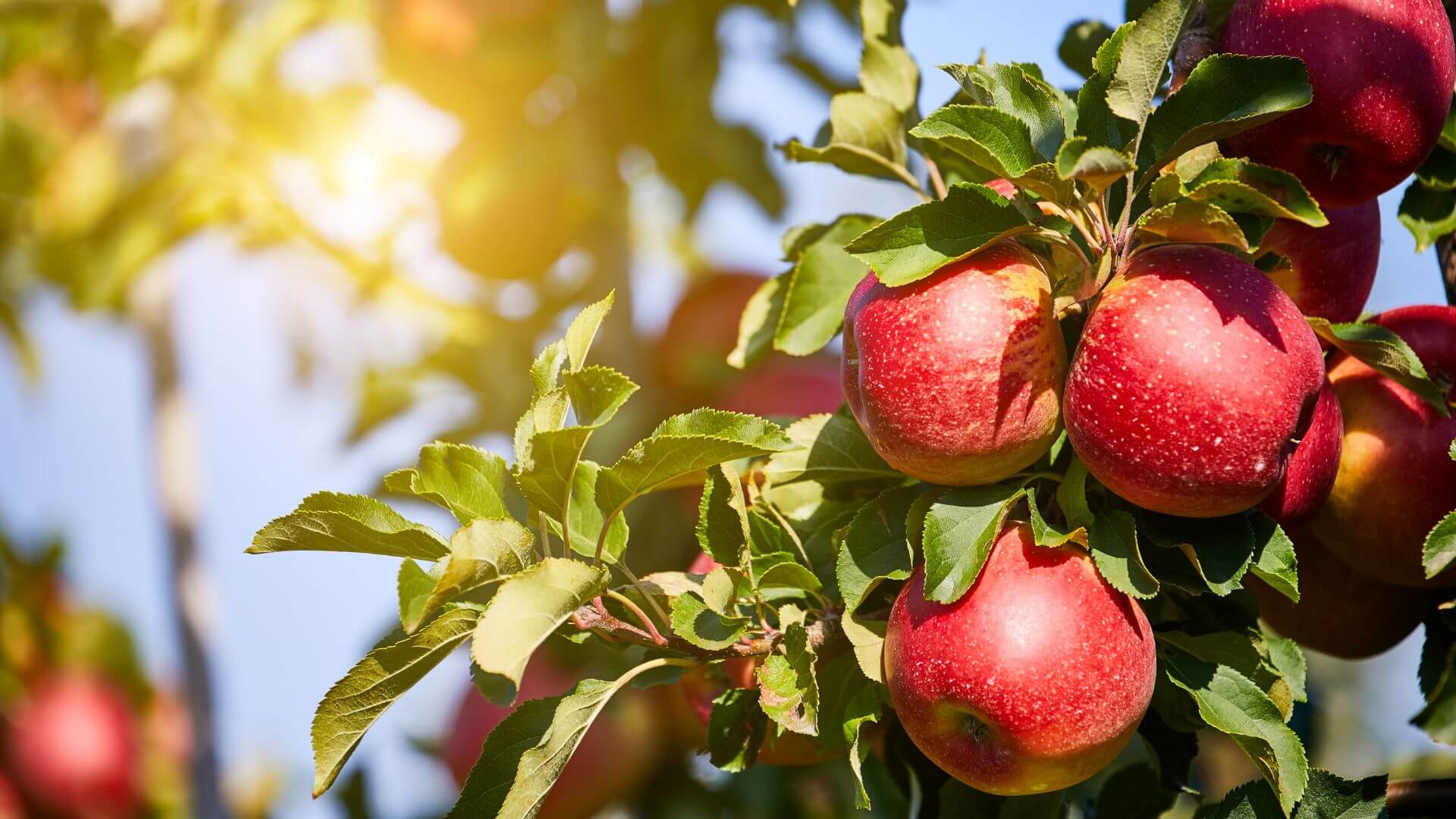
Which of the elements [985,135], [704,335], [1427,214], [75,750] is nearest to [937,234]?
[985,135]

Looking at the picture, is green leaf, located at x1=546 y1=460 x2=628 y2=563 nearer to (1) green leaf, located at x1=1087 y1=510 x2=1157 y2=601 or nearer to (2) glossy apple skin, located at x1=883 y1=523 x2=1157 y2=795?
(2) glossy apple skin, located at x1=883 y1=523 x2=1157 y2=795

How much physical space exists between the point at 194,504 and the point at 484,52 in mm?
876

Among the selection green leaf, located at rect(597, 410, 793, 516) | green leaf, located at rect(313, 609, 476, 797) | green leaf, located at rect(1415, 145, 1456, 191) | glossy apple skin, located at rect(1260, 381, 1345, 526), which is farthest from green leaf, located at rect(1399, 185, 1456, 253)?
green leaf, located at rect(313, 609, 476, 797)

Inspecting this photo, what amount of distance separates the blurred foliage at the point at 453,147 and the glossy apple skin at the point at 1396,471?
3.43 ft

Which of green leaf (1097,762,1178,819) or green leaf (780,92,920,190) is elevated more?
green leaf (780,92,920,190)

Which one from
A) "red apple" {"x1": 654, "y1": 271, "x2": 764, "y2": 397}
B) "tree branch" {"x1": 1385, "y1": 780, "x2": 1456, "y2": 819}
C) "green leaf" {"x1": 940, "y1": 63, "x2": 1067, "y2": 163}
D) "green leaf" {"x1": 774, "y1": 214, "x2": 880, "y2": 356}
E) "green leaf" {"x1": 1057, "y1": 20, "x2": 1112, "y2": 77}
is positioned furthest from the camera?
"red apple" {"x1": 654, "y1": 271, "x2": 764, "y2": 397}

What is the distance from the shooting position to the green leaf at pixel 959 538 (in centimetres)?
74

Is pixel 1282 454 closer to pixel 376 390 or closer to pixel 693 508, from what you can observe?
pixel 693 508

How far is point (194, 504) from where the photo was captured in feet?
6.08

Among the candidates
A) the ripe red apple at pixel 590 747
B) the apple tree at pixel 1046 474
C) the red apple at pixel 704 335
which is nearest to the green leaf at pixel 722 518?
the apple tree at pixel 1046 474

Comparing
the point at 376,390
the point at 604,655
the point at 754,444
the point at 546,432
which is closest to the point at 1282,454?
the point at 754,444

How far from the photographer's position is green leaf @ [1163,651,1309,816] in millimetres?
753

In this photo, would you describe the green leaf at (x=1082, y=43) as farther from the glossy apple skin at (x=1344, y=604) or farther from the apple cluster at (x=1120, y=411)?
the glossy apple skin at (x=1344, y=604)

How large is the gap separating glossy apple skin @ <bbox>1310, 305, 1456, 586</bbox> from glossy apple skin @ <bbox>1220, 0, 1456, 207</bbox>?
145 millimetres
